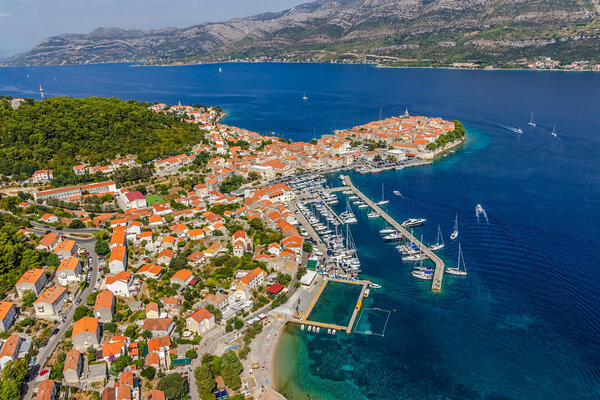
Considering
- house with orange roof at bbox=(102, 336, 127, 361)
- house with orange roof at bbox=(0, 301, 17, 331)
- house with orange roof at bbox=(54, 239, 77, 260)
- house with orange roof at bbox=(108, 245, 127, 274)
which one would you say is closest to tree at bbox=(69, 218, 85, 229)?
house with orange roof at bbox=(54, 239, 77, 260)

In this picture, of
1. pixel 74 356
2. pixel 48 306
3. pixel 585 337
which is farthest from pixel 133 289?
pixel 585 337

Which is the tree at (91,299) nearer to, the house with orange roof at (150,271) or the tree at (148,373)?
the house with orange roof at (150,271)

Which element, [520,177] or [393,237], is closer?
[393,237]

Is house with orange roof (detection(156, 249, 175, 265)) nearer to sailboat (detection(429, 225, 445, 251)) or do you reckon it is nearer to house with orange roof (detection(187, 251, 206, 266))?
house with orange roof (detection(187, 251, 206, 266))

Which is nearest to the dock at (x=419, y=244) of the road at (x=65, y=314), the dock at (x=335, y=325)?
the dock at (x=335, y=325)

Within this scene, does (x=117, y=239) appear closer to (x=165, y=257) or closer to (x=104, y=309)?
(x=165, y=257)

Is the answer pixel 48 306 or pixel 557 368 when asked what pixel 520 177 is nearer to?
pixel 557 368
